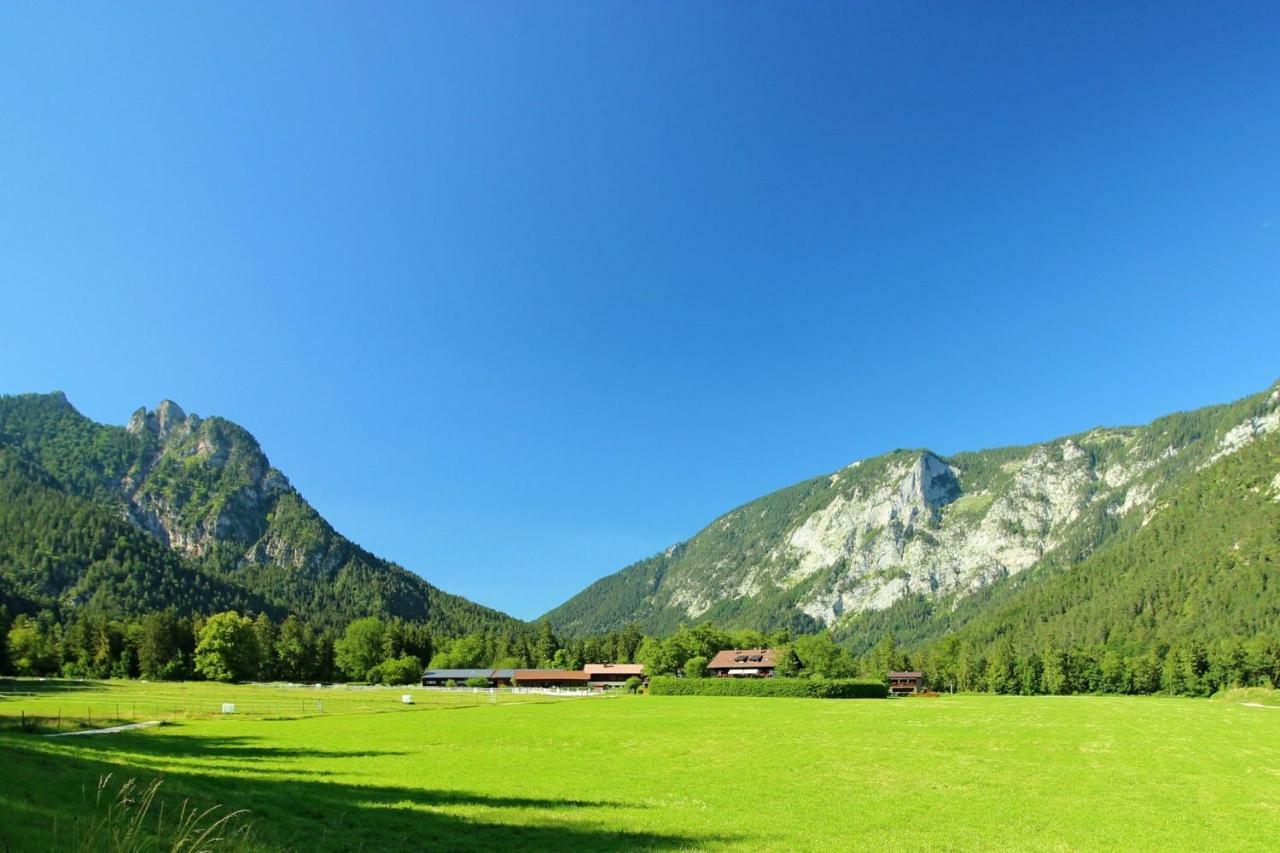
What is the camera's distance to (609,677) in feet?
566

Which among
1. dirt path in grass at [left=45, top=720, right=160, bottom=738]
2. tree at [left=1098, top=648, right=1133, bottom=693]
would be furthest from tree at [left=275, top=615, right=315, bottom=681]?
tree at [left=1098, top=648, right=1133, bottom=693]

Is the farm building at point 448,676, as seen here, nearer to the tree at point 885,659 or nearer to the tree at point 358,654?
the tree at point 358,654

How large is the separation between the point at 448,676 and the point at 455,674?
1.54 meters

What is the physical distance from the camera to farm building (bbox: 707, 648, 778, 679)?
157875 mm

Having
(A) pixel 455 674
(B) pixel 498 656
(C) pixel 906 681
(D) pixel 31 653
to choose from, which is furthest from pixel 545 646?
(D) pixel 31 653

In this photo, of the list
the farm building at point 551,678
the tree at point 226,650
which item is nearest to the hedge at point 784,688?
the farm building at point 551,678

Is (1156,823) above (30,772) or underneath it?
underneath

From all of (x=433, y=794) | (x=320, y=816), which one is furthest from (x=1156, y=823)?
(x=320, y=816)

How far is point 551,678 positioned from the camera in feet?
545

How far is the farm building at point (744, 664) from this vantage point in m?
158

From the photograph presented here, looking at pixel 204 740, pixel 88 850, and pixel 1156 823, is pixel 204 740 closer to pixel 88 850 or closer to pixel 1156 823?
pixel 88 850

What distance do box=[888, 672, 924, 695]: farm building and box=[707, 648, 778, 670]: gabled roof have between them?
40.8 meters

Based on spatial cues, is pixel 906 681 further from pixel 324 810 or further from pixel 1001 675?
pixel 324 810

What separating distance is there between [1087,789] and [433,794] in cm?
2428
